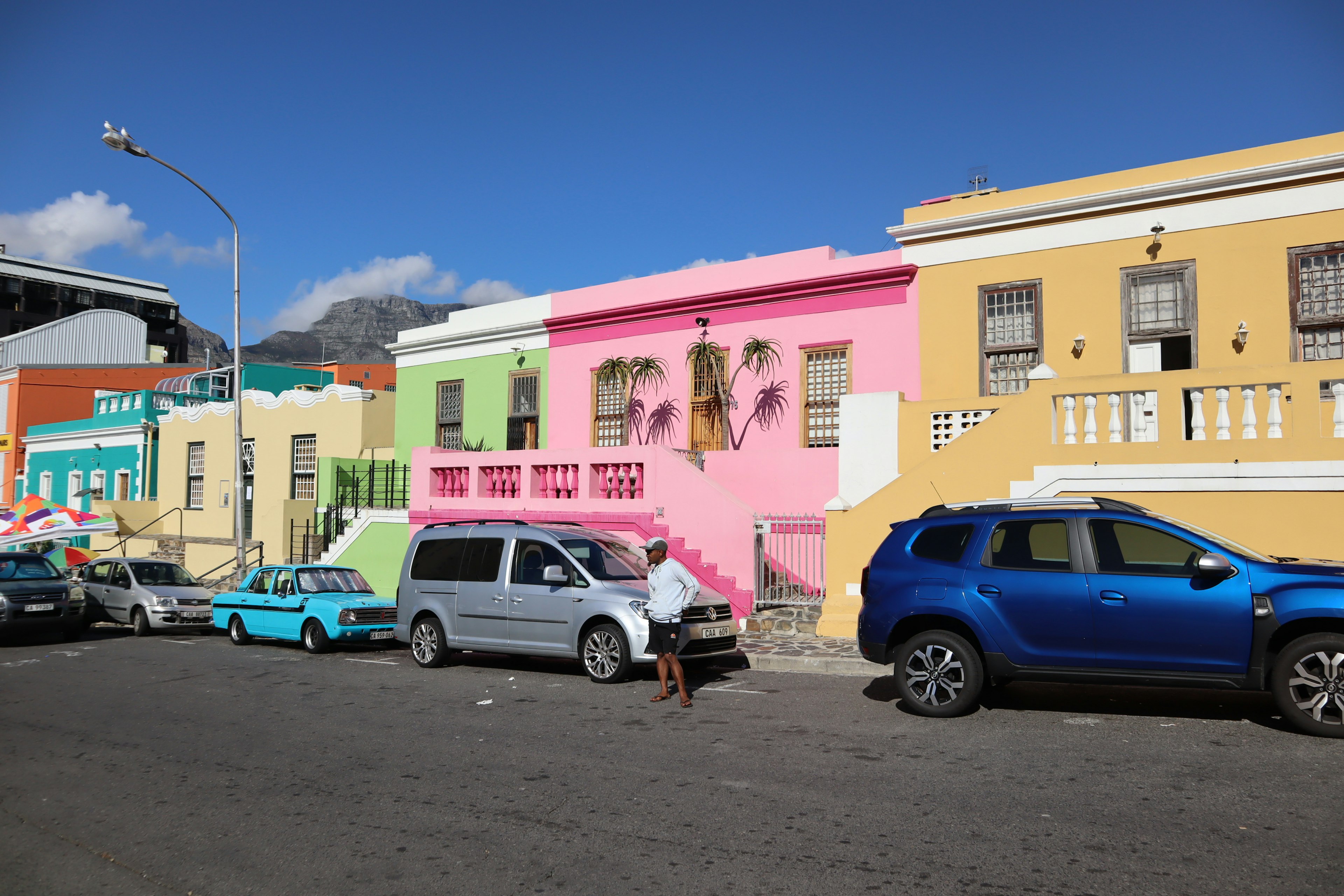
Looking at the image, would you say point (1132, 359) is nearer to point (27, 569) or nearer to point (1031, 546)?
point (1031, 546)

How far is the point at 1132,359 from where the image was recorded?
14.7 m

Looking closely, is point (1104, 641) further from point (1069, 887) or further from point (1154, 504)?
point (1154, 504)

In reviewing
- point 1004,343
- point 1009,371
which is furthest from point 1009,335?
point 1009,371

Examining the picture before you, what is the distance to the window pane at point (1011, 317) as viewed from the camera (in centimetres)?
1547

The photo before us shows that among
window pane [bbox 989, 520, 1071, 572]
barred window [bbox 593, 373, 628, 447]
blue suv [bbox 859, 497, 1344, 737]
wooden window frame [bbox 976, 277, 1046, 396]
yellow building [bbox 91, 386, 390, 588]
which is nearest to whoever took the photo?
blue suv [bbox 859, 497, 1344, 737]

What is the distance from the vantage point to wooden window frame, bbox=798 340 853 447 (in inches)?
674

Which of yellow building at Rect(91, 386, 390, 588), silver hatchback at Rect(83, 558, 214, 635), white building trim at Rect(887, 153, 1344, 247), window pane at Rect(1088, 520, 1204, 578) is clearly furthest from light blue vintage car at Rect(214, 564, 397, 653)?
white building trim at Rect(887, 153, 1344, 247)

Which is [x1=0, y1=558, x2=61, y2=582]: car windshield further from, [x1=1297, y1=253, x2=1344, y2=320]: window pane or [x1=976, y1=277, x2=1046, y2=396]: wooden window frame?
[x1=1297, y1=253, x2=1344, y2=320]: window pane

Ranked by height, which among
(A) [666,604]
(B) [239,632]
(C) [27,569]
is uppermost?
(A) [666,604]

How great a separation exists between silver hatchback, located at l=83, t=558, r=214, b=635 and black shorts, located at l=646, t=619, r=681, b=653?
449 inches

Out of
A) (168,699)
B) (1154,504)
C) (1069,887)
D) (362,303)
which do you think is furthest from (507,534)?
(362,303)

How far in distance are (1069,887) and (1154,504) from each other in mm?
8112

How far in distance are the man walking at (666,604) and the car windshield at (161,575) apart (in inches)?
546

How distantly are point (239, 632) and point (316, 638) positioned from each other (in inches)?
97.1
